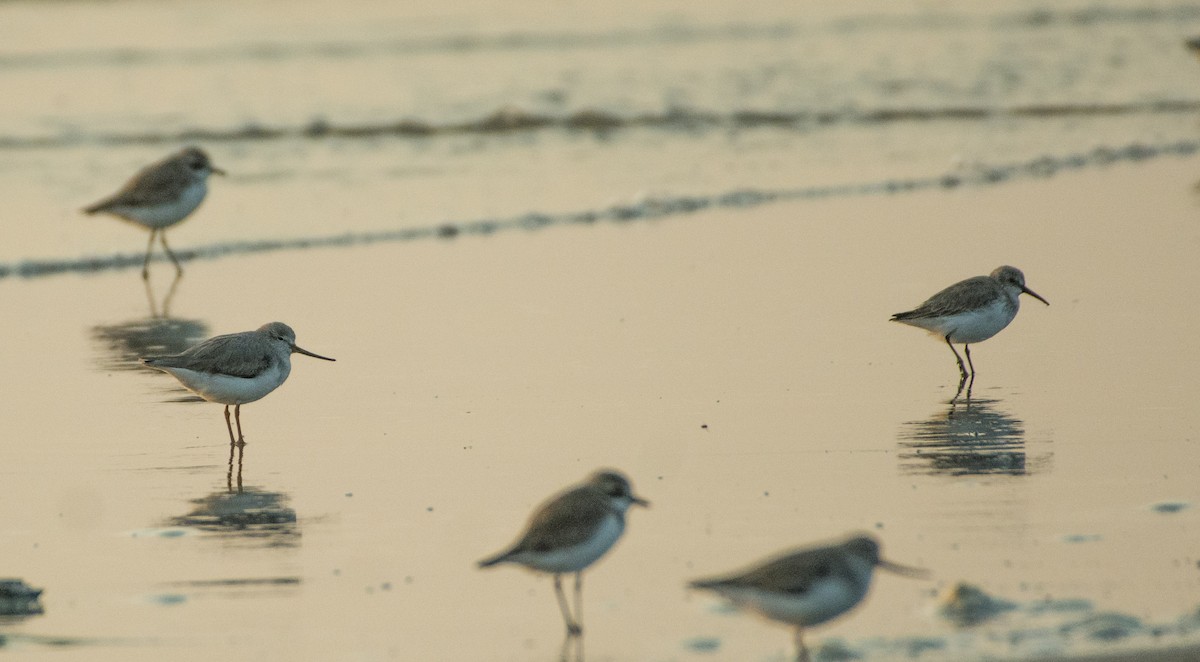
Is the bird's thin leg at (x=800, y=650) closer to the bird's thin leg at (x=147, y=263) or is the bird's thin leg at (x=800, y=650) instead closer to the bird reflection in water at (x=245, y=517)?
the bird reflection in water at (x=245, y=517)

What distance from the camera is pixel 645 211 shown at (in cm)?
1559

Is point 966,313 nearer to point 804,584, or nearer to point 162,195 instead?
point 804,584

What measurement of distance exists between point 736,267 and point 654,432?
454cm

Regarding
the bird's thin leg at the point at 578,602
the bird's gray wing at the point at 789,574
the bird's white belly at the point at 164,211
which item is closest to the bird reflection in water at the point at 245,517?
the bird's thin leg at the point at 578,602

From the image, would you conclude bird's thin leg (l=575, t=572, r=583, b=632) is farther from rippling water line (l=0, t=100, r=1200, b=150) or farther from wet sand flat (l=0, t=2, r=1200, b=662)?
rippling water line (l=0, t=100, r=1200, b=150)

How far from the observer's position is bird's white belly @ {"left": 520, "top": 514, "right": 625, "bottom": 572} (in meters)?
5.70

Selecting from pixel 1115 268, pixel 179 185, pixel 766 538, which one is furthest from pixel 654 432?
pixel 179 185

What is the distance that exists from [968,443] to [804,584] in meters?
3.22

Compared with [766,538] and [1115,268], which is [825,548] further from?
[1115,268]

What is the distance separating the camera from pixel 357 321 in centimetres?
1155

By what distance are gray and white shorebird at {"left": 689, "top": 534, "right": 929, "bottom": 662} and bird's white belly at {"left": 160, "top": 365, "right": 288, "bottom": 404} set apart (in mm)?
4020

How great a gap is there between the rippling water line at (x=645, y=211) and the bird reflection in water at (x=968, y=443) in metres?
6.81

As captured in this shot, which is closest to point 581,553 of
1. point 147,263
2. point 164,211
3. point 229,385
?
point 229,385

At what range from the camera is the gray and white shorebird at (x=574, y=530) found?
570 cm
